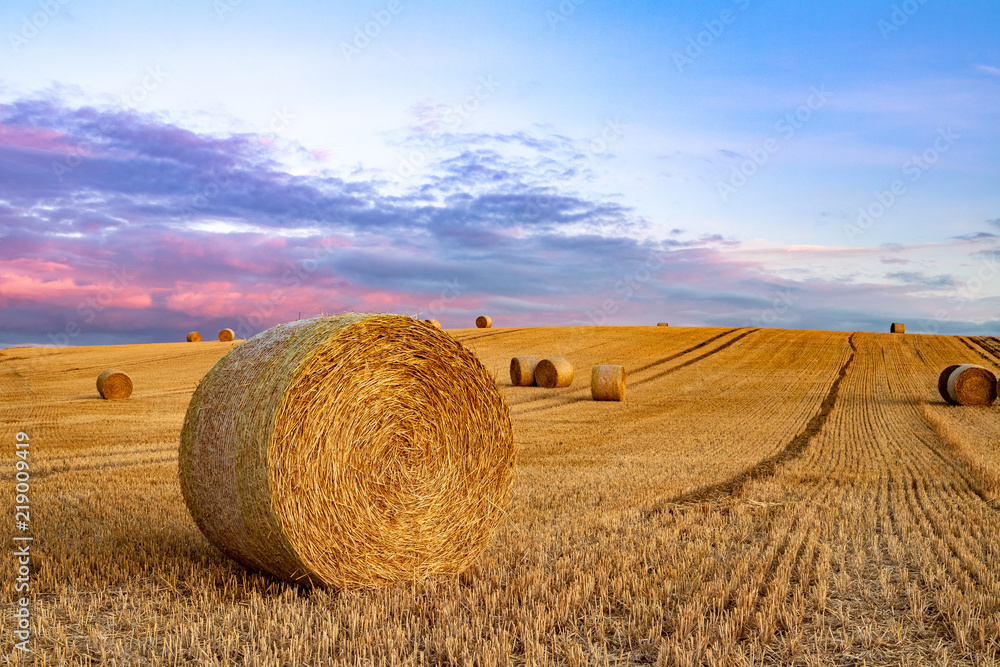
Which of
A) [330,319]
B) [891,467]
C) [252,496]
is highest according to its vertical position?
[330,319]

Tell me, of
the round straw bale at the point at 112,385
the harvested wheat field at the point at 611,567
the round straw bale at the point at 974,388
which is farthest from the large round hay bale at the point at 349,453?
the round straw bale at the point at 974,388

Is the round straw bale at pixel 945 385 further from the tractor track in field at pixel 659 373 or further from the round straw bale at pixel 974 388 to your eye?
the tractor track in field at pixel 659 373

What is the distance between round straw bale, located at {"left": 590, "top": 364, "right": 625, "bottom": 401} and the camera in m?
21.7

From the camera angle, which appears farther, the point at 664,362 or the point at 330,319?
the point at 664,362

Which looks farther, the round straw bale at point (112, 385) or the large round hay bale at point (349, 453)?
the round straw bale at point (112, 385)

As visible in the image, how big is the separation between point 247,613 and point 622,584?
2.51 meters

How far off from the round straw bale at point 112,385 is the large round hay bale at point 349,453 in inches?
739

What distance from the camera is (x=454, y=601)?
489 cm

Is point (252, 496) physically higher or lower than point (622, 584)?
higher

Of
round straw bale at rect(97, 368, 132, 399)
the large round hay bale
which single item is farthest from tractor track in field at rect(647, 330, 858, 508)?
round straw bale at rect(97, 368, 132, 399)

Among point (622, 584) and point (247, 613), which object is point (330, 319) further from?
point (622, 584)

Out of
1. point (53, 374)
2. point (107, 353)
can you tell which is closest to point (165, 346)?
point (107, 353)

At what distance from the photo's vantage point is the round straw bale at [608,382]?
2168cm

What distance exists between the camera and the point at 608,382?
71.3ft
